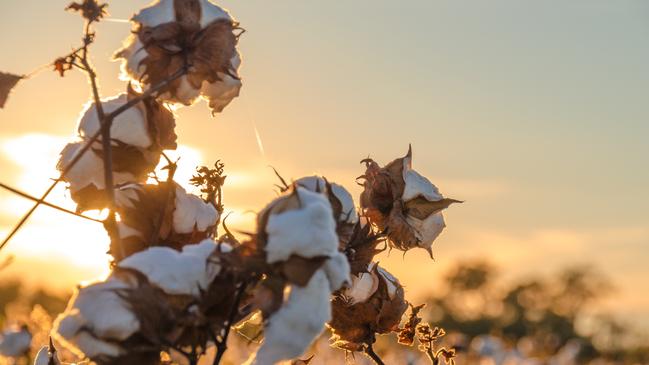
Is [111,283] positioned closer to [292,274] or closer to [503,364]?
[292,274]

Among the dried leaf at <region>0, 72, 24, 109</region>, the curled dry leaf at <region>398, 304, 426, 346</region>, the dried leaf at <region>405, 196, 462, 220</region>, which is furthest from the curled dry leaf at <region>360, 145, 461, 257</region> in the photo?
the dried leaf at <region>0, 72, 24, 109</region>

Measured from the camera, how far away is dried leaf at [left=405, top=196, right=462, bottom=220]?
2297 millimetres

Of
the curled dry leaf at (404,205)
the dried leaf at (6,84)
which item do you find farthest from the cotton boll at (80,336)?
the curled dry leaf at (404,205)

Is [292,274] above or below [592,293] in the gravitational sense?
above

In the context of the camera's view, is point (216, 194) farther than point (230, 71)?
Yes

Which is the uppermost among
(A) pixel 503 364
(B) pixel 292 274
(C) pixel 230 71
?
(C) pixel 230 71

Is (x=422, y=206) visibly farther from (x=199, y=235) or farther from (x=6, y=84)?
(x=6, y=84)

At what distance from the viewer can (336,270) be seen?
1477mm

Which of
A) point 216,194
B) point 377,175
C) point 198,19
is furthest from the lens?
point 377,175

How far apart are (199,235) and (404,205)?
1.64 feet

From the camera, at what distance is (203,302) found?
5.07 feet

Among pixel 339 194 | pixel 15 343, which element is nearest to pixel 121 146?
pixel 339 194

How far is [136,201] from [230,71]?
0.91ft

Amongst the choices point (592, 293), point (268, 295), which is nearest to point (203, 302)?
point (268, 295)
